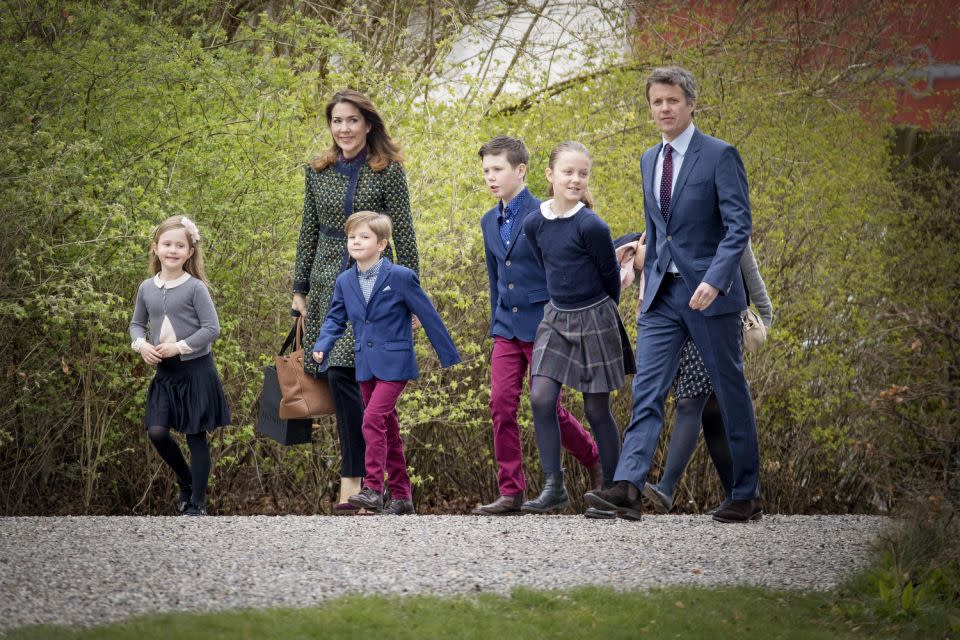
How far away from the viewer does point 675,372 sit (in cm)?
619

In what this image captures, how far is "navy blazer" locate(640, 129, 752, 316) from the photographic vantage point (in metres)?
5.93

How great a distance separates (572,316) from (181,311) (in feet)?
6.98

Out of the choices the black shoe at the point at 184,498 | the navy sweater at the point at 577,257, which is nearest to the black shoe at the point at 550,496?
the navy sweater at the point at 577,257

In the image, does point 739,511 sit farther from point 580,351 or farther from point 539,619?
point 539,619

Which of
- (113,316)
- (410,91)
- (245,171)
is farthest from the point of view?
(410,91)

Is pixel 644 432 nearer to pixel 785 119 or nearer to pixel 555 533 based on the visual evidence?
pixel 555 533

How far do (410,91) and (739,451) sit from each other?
486cm

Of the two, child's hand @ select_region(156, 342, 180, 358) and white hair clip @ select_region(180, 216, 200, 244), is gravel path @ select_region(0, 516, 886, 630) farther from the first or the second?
white hair clip @ select_region(180, 216, 200, 244)

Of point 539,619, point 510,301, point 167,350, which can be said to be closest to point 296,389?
point 167,350

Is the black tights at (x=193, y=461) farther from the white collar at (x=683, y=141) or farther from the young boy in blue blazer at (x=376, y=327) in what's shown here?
the white collar at (x=683, y=141)

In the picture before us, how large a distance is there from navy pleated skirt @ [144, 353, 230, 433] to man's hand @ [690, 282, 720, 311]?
271 cm

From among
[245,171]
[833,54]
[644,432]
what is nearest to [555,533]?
[644,432]

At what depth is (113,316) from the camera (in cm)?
757

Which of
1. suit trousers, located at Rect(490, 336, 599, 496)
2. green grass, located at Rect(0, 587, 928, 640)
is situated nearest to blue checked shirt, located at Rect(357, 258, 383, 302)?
suit trousers, located at Rect(490, 336, 599, 496)
